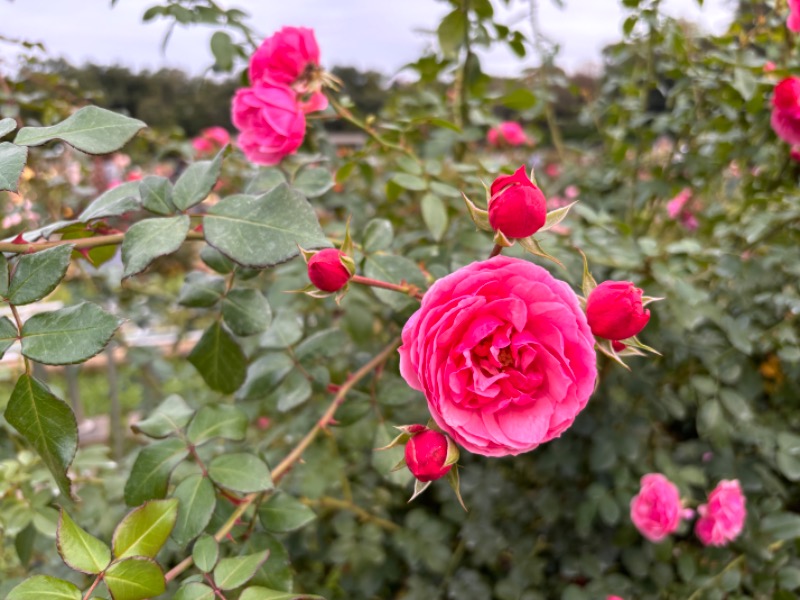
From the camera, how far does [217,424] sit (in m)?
0.62

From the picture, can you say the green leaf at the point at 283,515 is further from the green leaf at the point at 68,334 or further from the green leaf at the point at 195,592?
the green leaf at the point at 68,334

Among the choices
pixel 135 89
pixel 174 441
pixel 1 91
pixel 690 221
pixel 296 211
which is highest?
pixel 296 211

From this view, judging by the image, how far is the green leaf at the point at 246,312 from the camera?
0.60 metres

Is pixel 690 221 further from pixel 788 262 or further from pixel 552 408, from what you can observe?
pixel 552 408

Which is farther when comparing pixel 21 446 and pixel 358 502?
pixel 358 502

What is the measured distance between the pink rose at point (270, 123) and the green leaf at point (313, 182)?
0.03 meters

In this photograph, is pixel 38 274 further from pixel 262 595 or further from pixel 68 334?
pixel 262 595

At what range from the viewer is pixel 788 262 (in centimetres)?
92

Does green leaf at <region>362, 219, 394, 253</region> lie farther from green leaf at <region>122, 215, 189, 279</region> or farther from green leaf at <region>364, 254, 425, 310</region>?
green leaf at <region>122, 215, 189, 279</region>

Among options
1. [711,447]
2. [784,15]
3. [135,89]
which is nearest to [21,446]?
[711,447]

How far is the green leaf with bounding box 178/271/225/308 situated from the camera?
0.63 meters

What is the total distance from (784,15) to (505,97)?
0.49m

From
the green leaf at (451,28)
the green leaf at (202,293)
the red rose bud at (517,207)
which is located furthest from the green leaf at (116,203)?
the green leaf at (451,28)

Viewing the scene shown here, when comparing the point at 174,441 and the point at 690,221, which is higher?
the point at 174,441
